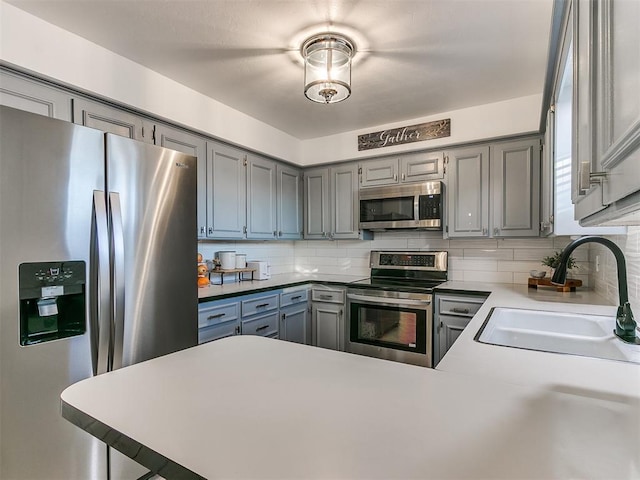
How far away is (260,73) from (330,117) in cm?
94

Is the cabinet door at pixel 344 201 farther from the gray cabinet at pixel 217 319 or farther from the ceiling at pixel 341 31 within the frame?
the gray cabinet at pixel 217 319

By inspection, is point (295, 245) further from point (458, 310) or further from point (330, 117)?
point (458, 310)

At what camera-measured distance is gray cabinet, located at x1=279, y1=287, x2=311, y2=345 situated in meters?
3.02

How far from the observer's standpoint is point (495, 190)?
282cm

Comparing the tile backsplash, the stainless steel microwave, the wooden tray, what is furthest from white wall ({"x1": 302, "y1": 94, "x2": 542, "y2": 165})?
the wooden tray

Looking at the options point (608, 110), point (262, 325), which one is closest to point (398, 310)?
point (262, 325)

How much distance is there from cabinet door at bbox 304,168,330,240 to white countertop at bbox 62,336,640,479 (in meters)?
2.84

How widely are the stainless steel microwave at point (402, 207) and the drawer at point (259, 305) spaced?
115 cm

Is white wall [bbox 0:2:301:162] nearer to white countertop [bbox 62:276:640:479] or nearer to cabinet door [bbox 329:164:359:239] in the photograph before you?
cabinet door [bbox 329:164:359:239]

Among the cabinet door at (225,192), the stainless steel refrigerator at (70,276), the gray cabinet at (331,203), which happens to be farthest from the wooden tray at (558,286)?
the stainless steel refrigerator at (70,276)

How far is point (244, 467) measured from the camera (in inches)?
19.0

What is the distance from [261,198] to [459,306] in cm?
198

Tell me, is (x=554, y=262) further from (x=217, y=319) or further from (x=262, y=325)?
(x=217, y=319)

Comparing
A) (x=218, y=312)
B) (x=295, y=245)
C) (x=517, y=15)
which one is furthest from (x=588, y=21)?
(x=295, y=245)
